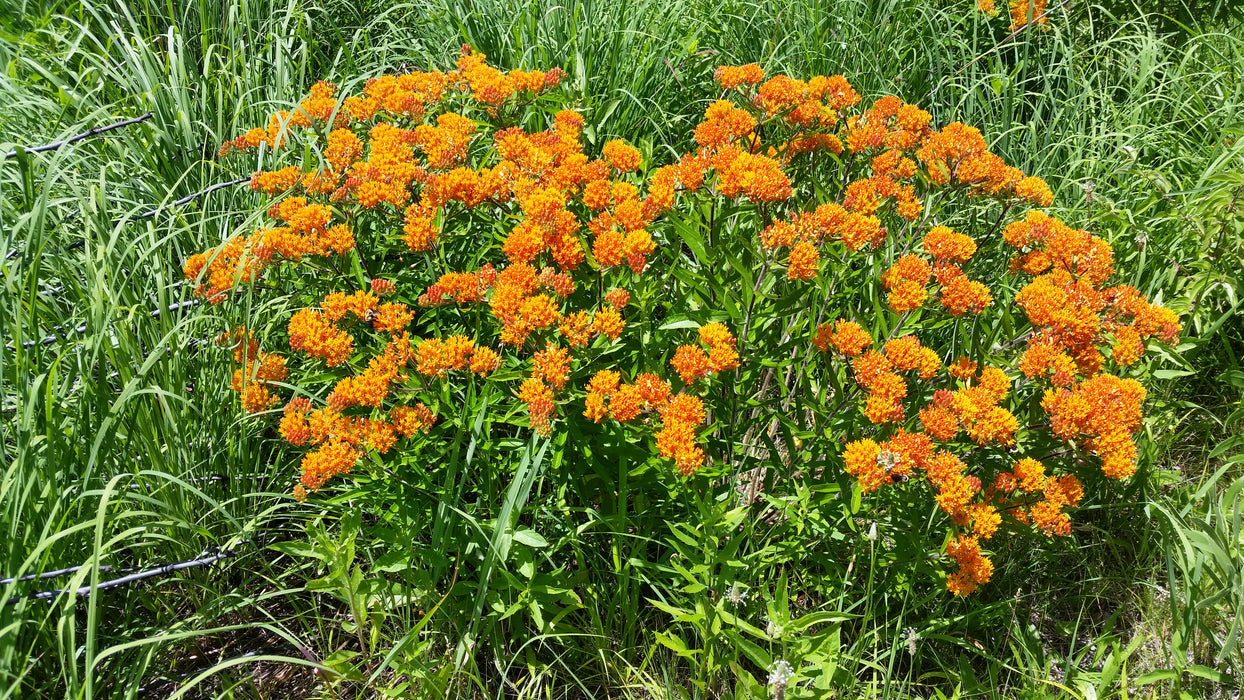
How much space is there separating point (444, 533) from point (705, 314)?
799 millimetres

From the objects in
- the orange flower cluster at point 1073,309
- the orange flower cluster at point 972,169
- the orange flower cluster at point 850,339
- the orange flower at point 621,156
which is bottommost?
the orange flower cluster at point 1073,309

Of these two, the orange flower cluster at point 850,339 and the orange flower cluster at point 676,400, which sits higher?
the orange flower cluster at point 850,339

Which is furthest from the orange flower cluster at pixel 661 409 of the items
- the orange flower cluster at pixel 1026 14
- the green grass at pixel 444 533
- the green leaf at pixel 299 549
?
the orange flower cluster at pixel 1026 14

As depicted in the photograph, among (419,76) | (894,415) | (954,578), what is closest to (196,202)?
(419,76)

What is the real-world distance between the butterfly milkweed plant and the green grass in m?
0.15

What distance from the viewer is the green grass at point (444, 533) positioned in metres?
1.88

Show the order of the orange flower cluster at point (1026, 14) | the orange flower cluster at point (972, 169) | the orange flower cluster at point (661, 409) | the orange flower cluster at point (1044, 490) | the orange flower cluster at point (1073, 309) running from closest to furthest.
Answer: the orange flower cluster at point (661, 409), the orange flower cluster at point (1044, 490), the orange flower cluster at point (1073, 309), the orange flower cluster at point (972, 169), the orange flower cluster at point (1026, 14)

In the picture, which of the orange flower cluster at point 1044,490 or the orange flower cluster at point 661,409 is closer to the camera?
the orange flower cluster at point 661,409

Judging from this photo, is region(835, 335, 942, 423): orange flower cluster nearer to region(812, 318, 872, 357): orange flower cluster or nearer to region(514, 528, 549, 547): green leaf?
region(812, 318, 872, 357): orange flower cluster

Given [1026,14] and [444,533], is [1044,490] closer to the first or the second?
[444,533]

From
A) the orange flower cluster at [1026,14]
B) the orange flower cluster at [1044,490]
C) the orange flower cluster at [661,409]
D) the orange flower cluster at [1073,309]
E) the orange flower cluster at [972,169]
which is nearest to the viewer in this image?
the orange flower cluster at [661,409]

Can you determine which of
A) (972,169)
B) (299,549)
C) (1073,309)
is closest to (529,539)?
(299,549)

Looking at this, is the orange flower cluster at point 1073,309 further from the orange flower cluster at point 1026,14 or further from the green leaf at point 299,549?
the orange flower cluster at point 1026,14

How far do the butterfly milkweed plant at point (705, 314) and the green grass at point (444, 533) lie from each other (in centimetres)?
15
